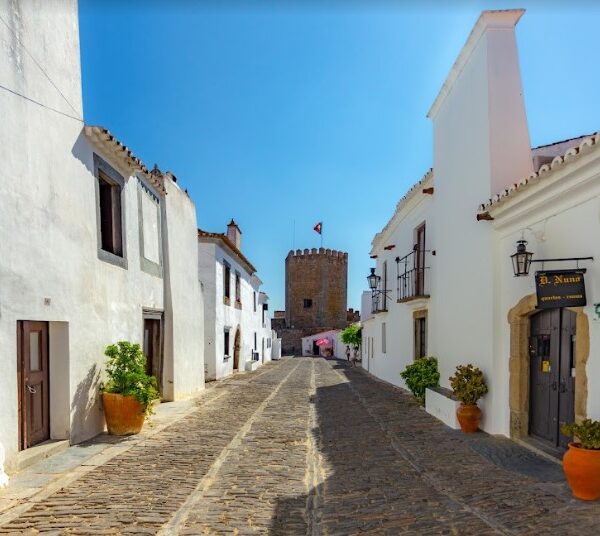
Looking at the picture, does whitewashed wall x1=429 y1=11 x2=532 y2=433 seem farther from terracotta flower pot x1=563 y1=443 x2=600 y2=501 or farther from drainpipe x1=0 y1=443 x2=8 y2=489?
drainpipe x1=0 y1=443 x2=8 y2=489

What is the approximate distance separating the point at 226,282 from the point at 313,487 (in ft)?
51.8

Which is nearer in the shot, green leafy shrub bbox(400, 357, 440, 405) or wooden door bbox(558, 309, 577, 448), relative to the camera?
wooden door bbox(558, 309, 577, 448)

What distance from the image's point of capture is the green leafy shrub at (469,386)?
7.92 meters

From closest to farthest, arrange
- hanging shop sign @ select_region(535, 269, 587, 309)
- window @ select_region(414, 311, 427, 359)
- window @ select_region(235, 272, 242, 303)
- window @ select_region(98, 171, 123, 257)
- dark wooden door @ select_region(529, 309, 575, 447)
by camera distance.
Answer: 1. hanging shop sign @ select_region(535, 269, 587, 309)
2. dark wooden door @ select_region(529, 309, 575, 447)
3. window @ select_region(98, 171, 123, 257)
4. window @ select_region(414, 311, 427, 359)
5. window @ select_region(235, 272, 242, 303)

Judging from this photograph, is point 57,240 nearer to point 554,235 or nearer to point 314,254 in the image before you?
point 554,235

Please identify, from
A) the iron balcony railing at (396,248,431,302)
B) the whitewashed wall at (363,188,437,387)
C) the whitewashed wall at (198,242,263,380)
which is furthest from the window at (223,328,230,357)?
the iron balcony railing at (396,248,431,302)

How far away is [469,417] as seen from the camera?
312 inches

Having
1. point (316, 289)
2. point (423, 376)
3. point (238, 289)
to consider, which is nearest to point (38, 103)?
point (423, 376)

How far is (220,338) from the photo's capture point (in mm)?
18609

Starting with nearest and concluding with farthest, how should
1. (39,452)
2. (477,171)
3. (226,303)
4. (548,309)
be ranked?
(39,452) < (548,309) < (477,171) < (226,303)

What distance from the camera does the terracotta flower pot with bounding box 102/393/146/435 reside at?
763cm

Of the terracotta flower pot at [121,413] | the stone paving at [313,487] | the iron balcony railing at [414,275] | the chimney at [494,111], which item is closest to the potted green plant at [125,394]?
the terracotta flower pot at [121,413]

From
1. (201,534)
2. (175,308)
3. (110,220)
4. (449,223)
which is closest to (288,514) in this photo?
(201,534)

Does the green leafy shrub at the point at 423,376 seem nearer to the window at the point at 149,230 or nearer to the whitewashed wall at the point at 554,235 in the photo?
the whitewashed wall at the point at 554,235
